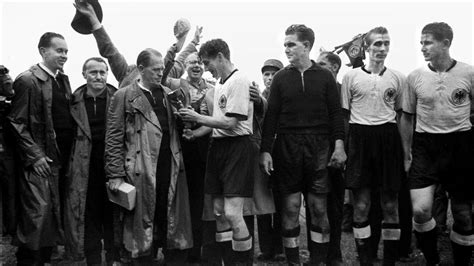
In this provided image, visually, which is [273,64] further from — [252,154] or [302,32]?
[252,154]

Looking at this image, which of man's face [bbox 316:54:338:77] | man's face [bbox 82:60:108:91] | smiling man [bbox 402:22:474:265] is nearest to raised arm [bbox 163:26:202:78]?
man's face [bbox 82:60:108:91]

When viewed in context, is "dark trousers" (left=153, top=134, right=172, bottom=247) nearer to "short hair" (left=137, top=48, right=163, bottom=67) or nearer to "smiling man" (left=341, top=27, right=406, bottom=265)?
"short hair" (left=137, top=48, right=163, bottom=67)

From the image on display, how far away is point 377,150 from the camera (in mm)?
5531

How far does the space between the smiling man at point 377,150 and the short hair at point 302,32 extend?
0.67 metres

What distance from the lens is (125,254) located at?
5457mm

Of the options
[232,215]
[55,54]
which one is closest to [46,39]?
[55,54]

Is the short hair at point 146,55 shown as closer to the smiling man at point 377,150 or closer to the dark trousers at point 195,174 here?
the dark trousers at point 195,174

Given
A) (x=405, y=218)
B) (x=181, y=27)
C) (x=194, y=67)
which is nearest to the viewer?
(x=405, y=218)

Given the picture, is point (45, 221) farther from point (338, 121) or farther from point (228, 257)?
point (338, 121)

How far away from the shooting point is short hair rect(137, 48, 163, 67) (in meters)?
5.55

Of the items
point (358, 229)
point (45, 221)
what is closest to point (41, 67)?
point (45, 221)

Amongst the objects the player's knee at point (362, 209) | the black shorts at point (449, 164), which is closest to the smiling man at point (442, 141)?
the black shorts at point (449, 164)

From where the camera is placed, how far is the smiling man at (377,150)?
5.53 metres

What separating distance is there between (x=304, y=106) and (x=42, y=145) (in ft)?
9.35
